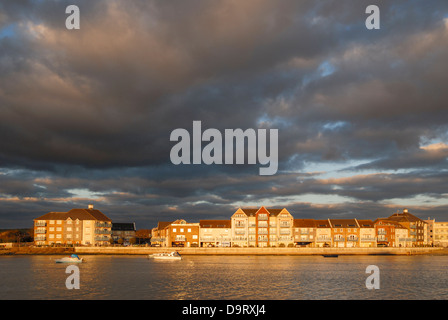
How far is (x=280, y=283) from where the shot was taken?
6662 cm

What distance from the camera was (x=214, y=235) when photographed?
170 meters

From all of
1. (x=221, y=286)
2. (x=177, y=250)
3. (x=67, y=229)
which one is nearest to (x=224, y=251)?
(x=177, y=250)

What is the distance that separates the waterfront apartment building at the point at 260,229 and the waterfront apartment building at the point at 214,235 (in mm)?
2301

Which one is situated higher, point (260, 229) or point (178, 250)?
point (260, 229)

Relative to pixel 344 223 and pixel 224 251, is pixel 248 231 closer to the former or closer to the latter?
pixel 224 251

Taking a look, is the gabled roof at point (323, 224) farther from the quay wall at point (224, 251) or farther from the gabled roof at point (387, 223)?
the gabled roof at point (387, 223)

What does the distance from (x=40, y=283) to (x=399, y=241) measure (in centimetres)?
15229

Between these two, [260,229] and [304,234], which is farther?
[304,234]

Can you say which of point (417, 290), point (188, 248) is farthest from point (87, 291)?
point (188, 248)

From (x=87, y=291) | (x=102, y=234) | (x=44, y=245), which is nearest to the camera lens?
(x=87, y=291)

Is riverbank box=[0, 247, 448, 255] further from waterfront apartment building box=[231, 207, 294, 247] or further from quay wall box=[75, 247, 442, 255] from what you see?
waterfront apartment building box=[231, 207, 294, 247]

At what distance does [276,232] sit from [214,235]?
23.2 metres

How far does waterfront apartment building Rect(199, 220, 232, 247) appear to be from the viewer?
170 m
